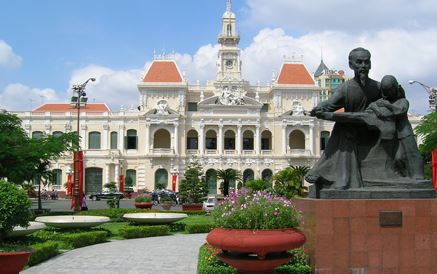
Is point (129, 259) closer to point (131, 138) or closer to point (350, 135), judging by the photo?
point (350, 135)

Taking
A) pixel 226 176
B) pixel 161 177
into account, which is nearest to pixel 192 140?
pixel 161 177

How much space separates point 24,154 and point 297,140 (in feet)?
144

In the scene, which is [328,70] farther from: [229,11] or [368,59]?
[368,59]

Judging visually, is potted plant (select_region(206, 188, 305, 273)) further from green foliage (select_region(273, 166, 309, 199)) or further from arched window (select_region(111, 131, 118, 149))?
arched window (select_region(111, 131, 118, 149))

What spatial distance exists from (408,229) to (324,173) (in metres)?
1.59

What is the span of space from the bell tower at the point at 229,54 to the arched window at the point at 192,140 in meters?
7.46

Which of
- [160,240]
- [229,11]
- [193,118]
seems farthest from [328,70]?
[160,240]

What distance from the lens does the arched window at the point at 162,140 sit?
65125 mm

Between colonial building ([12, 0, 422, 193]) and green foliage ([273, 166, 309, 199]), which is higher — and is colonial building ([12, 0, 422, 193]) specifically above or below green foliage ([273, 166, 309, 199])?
above

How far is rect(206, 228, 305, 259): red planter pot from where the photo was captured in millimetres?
7418

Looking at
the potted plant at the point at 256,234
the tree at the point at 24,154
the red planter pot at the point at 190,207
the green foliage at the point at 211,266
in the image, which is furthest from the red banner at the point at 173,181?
the potted plant at the point at 256,234

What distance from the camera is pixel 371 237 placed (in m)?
8.38

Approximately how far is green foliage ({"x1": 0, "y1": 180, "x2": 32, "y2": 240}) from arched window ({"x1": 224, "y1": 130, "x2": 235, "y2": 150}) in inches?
2113

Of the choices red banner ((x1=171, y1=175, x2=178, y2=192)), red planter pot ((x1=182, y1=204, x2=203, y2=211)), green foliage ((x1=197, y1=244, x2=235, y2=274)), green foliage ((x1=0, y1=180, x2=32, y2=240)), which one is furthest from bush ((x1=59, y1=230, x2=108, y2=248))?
red banner ((x1=171, y1=175, x2=178, y2=192))
